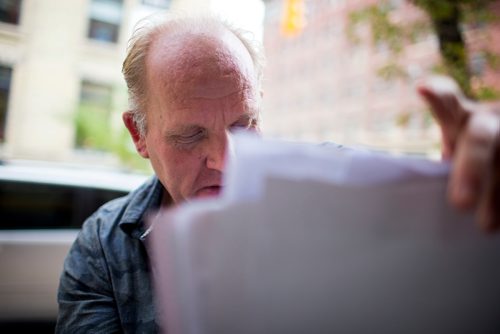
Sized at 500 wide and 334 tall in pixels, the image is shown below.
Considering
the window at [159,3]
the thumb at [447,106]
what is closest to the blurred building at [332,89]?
the window at [159,3]

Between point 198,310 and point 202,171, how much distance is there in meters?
0.58

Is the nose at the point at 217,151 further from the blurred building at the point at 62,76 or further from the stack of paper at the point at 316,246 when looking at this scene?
the blurred building at the point at 62,76

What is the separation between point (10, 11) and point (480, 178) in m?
13.7

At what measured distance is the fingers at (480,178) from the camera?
409 mm

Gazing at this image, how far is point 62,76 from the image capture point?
42.7 ft

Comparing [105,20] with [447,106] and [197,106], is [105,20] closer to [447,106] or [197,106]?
[197,106]

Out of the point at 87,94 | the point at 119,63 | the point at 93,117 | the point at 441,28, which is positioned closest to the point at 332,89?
the point at 119,63

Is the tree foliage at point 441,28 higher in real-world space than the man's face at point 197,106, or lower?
higher

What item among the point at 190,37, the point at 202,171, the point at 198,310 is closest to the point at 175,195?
the point at 202,171

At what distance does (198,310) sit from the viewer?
1.34 feet

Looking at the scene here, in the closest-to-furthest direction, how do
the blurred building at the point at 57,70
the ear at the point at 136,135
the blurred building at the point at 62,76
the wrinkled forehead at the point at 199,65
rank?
1. the wrinkled forehead at the point at 199,65
2. the ear at the point at 136,135
3. the blurred building at the point at 62,76
4. the blurred building at the point at 57,70

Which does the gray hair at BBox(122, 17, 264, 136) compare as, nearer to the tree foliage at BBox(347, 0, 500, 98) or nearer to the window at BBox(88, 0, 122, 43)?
the tree foliage at BBox(347, 0, 500, 98)

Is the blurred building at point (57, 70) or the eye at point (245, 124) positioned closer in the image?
the eye at point (245, 124)

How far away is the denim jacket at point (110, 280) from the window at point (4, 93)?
12.2 m
